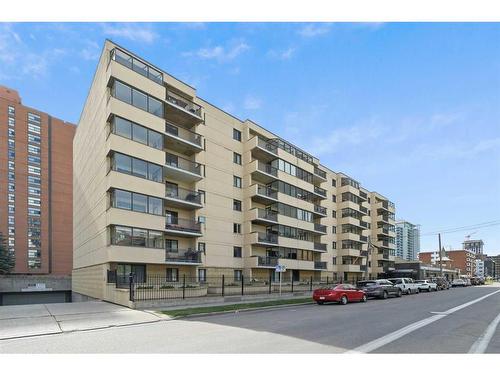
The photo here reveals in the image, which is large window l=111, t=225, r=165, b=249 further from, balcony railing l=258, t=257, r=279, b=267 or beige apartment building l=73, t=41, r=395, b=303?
balcony railing l=258, t=257, r=279, b=267

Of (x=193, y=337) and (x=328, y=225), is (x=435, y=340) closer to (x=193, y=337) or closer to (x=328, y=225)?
(x=193, y=337)

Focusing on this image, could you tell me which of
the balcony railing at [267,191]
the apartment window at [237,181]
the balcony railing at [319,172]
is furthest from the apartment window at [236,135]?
the balcony railing at [319,172]

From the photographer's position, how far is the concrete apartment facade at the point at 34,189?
290ft

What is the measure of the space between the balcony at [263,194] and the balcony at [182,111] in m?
9.59

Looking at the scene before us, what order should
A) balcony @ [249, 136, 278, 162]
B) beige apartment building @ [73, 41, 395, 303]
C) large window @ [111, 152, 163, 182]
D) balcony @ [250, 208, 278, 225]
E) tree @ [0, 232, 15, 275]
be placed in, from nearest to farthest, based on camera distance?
1. large window @ [111, 152, 163, 182]
2. beige apartment building @ [73, 41, 395, 303]
3. balcony @ [250, 208, 278, 225]
4. balcony @ [249, 136, 278, 162]
5. tree @ [0, 232, 15, 275]

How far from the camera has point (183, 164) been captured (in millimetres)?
34125

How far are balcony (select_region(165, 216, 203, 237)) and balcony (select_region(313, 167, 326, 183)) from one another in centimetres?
2447

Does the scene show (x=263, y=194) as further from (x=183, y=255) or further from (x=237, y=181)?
(x=183, y=255)

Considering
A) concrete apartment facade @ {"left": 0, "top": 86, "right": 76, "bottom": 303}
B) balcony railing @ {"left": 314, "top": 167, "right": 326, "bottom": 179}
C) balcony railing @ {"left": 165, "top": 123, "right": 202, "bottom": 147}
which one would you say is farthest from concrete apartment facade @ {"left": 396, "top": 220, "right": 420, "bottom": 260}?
concrete apartment facade @ {"left": 0, "top": 86, "right": 76, "bottom": 303}

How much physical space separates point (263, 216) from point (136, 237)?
56.0 feet

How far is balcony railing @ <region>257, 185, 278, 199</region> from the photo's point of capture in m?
41.1

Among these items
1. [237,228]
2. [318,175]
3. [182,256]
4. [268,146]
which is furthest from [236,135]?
[318,175]

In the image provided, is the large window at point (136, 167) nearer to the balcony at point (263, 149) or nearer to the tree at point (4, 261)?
the balcony at point (263, 149)
